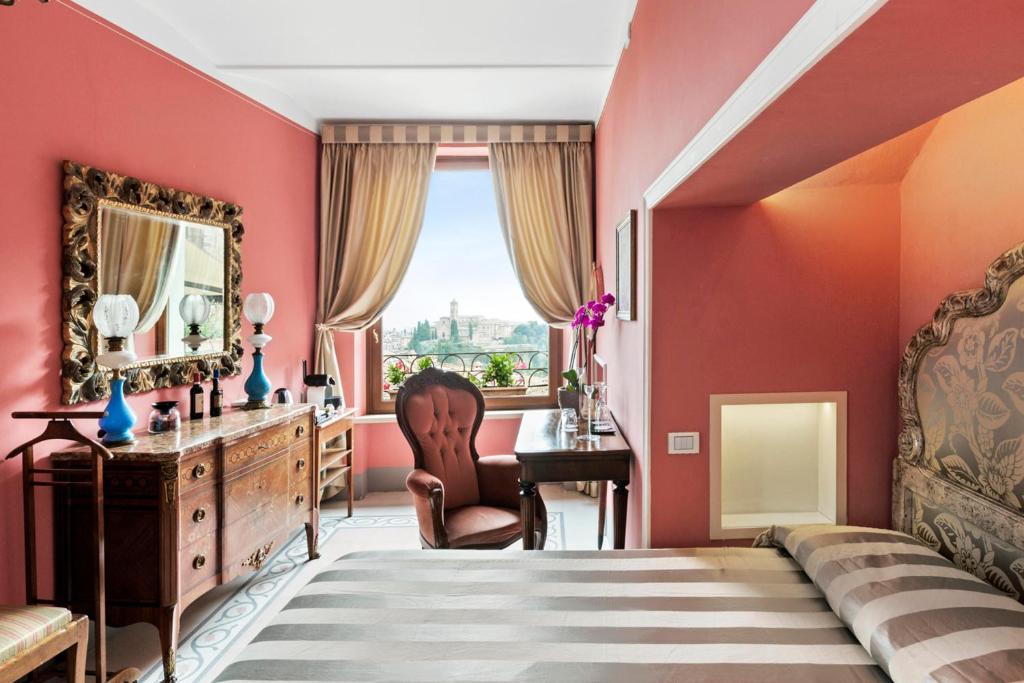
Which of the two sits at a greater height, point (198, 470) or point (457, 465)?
point (198, 470)

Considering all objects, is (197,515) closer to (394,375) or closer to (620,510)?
(620,510)

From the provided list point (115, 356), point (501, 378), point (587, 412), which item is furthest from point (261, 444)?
point (501, 378)

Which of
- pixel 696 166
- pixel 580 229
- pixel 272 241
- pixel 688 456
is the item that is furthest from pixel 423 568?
pixel 580 229

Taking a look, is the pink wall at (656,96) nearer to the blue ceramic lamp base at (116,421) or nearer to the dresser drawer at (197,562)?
the dresser drawer at (197,562)

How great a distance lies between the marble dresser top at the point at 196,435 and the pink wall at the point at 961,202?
8.82 feet

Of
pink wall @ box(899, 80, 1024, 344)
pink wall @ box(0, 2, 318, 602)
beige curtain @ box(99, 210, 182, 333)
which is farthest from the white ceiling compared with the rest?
pink wall @ box(899, 80, 1024, 344)

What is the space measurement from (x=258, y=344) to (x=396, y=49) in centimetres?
182

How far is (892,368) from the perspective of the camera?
2.03 meters

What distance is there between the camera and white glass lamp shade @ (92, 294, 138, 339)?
7.57 feet

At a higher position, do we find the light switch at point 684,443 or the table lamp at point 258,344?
the table lamp at point 258,344

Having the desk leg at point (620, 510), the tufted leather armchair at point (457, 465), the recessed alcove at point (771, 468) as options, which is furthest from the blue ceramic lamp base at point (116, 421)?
the recessed alcove at point (771, 468)

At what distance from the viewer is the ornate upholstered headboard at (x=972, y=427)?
1.37 m

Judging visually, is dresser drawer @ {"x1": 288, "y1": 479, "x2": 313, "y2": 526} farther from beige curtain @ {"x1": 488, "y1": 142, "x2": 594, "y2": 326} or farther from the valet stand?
beige curtain @ {"x1": 488, "y1": 142, "x2": 594, "y2": 326}

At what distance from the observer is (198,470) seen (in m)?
2.37
